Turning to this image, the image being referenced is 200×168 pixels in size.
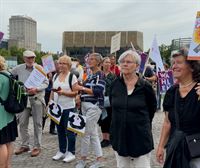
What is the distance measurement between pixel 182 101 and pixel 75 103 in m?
2.93

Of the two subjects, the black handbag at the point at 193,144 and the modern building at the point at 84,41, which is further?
the modern building at the point at 84,41

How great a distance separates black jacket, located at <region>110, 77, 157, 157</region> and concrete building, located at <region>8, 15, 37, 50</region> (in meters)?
133

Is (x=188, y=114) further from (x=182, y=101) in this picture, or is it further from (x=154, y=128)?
(x=154, y=128)

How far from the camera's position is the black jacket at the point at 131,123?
11.5 feet

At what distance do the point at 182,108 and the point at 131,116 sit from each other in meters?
0.70

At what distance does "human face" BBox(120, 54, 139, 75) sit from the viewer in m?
3.64

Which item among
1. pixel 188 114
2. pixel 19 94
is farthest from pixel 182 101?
pixel 19 94

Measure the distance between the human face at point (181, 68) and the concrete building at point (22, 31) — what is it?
13378 centimetres

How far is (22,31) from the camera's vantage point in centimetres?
13712

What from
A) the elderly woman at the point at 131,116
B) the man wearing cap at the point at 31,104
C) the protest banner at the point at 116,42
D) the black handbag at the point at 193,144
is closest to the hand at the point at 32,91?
the man wearing cap at the point at 31,104

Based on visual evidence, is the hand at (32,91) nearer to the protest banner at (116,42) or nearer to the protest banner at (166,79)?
the protest banner at (166,79)

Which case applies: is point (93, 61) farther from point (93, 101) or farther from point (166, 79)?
point (166, 79)

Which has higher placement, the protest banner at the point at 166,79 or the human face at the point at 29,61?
the human face at the point at 29,61

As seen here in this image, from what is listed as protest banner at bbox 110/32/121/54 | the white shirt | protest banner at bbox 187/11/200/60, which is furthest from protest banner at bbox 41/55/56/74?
protest banner at bbox 187/11/200/60
